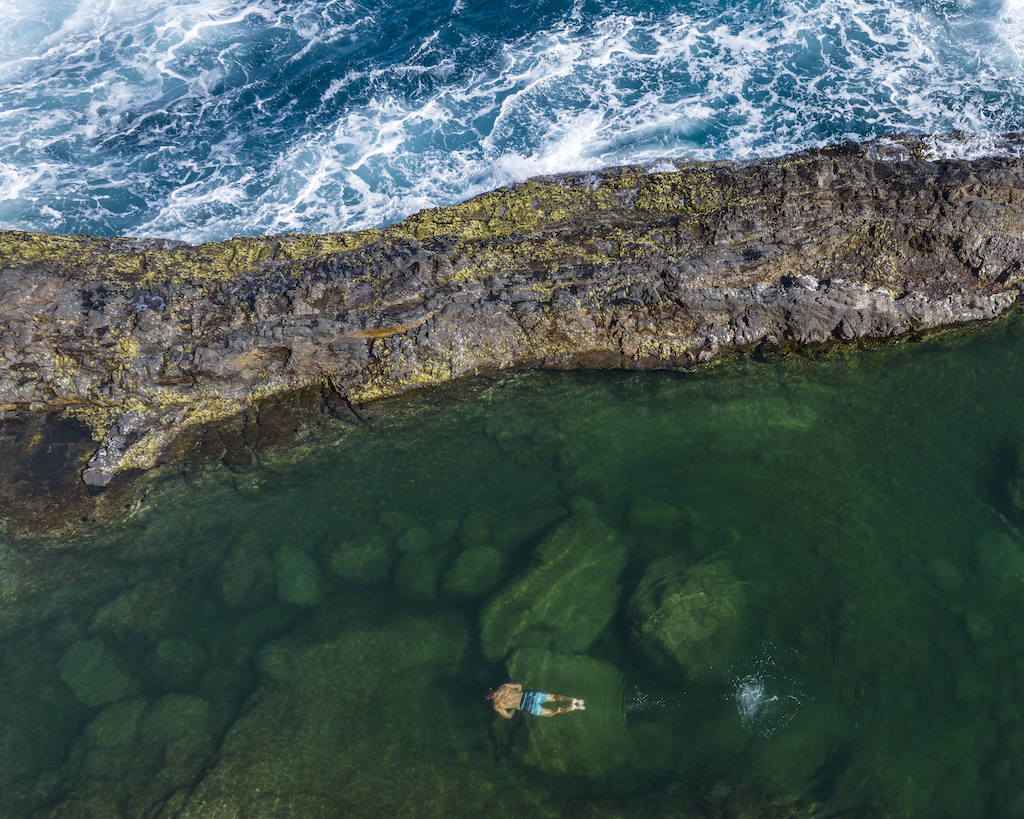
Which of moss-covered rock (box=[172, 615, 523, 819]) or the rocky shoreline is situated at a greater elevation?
the rocky shoreline

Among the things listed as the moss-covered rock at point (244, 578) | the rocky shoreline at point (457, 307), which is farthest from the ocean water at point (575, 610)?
the rocky shoreline at point (457, 307)

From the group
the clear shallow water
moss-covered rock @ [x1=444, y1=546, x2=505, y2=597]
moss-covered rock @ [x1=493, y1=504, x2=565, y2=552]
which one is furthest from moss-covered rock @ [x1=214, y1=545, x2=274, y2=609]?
the clear shallow water

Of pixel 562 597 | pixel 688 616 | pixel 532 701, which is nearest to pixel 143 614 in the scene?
pixel 532 701

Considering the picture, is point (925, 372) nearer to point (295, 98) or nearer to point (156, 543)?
point (156, 543)

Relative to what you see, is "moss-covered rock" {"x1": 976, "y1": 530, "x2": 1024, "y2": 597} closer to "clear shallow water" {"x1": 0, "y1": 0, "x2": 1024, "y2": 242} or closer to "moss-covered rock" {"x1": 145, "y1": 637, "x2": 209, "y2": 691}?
"clear shallow water" {"x1": 0, "y1": 0, "x2": 1024, "y2": 242}

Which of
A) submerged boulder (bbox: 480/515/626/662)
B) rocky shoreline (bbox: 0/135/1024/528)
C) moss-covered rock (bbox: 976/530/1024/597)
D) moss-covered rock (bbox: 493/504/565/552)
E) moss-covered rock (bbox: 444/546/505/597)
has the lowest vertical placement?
moss-covered rock (bbox: 976/530/1024/597)

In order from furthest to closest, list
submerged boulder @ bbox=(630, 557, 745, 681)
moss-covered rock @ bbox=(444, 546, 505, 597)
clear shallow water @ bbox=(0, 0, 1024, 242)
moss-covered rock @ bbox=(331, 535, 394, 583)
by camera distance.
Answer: clear shallow water @ bbox=(0, 0, 1024, 242) → moss-covered rock @ bbox=(331, 535, 394, 583) → moss-covered rock @ bbox=(444, 546, 505, 597) → submerged boulder @ bbox=(630, 557, 745, 681)

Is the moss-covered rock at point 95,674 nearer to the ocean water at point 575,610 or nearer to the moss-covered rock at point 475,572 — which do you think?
the ocean water at point 575,610
